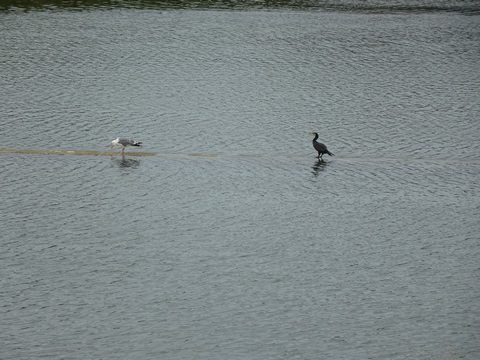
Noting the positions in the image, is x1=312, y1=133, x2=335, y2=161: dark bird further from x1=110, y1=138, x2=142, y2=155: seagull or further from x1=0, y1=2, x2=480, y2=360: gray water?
x1=110, y1=138, x2=142, y2=155: seagull

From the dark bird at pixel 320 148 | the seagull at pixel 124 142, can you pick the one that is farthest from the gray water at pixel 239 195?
the seagull at pixel 124 142

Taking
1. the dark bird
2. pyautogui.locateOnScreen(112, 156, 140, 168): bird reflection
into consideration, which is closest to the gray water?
pyautogui.locateOnScreen(112, 156, 140, 168): bird reflection

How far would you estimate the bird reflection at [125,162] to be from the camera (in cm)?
3067

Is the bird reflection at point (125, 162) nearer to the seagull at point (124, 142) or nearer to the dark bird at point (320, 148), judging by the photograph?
the seagull at point (124, 142)

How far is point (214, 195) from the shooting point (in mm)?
27875

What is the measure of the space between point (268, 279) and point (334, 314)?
2.55m

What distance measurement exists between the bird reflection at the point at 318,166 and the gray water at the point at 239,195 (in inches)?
4.6

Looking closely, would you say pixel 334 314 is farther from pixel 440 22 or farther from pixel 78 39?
pixel 440 22

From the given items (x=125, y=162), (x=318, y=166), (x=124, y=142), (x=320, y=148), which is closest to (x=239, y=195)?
(x=318, y=166)

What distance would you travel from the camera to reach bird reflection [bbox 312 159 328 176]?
30.3 m

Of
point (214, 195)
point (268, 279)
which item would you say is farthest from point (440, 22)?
point (268, 279)

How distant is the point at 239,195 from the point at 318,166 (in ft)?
14.3

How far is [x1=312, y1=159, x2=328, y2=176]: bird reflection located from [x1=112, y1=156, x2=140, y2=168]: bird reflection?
23.0 feet

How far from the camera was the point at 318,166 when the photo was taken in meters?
30.8
